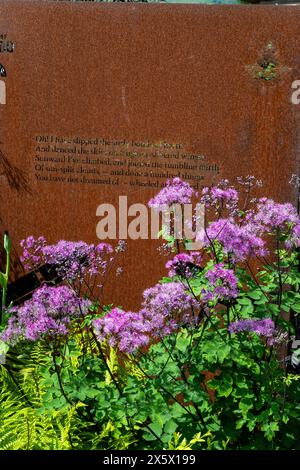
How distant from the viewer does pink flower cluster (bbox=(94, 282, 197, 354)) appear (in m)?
2.69

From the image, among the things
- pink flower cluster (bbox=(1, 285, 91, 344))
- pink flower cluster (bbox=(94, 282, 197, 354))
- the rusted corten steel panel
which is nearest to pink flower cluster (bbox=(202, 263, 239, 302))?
pink flower cluster (bbox=(94, 282, 197, 354))

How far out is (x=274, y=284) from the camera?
3.13m

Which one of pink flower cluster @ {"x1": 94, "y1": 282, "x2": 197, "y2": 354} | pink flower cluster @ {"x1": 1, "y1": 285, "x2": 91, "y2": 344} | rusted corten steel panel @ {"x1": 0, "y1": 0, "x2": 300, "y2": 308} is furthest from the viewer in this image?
rusted corten steel panel @ {"x1": 0, "y1": 0, "x2": 300, "y2": 308}

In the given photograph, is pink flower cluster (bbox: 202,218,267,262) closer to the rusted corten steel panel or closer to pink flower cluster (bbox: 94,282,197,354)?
pink flower cluster (bbox: 94,282,197,354)

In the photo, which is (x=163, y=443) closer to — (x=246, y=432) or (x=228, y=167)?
(x=246, y=432)

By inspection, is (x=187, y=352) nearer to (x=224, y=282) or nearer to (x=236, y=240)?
(x=224, y=282)

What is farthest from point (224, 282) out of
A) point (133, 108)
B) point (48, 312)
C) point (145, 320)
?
point (133, 108)

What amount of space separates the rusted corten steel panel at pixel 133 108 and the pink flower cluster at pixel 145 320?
5.65 feet

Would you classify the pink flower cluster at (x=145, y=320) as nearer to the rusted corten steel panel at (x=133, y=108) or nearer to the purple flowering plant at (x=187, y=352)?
the purple flowering plant at (x=187, y=352)

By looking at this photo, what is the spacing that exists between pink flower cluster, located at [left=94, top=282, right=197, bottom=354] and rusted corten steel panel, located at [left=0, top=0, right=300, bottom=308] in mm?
1722

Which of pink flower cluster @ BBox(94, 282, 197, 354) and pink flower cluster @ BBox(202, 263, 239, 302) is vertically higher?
pink flower cluster @ BBox(202, 263, 239, 302)

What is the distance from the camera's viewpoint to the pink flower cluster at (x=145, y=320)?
2688 millimetres

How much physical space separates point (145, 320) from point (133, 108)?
202cm
